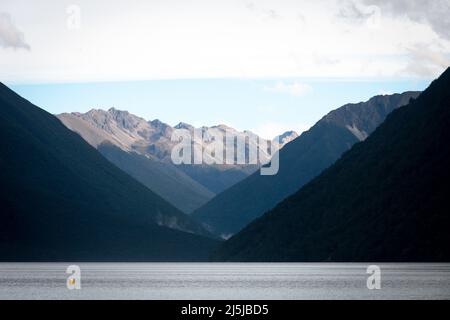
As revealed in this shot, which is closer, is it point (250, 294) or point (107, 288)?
→ point (250, 294)

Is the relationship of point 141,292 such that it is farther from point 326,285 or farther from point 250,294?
point 326,285
